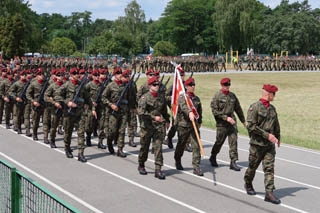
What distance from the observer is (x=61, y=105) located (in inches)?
448

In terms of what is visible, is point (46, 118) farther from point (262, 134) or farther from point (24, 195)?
point (24, 195)

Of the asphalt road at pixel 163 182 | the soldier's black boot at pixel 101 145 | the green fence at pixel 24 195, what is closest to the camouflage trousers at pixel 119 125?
the asphalt road at pixel 163 182

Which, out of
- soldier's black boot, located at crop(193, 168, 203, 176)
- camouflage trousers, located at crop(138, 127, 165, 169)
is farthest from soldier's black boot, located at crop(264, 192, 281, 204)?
camouflage trousers, located at crop(138, 127, 165, 169)

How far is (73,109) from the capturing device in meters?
10.6

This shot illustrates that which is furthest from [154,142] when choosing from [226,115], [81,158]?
[81,158]

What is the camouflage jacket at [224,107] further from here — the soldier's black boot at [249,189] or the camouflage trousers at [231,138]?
the soldier's black boot at [249,189]

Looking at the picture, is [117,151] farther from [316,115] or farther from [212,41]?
[212,41]

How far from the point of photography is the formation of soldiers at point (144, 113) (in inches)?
297

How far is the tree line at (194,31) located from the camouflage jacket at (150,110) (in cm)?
4552

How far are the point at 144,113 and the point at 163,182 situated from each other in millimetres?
1414

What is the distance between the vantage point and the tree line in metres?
65.4

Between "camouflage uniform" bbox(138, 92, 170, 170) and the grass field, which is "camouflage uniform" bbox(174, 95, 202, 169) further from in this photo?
the grass field

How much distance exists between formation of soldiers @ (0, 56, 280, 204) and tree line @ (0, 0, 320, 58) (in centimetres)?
4069

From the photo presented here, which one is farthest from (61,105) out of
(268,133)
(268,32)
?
(268,32)
